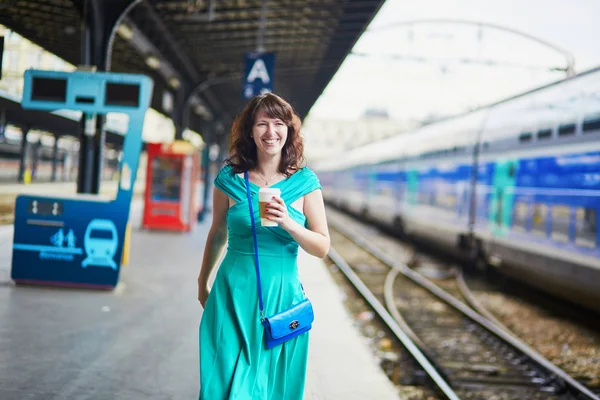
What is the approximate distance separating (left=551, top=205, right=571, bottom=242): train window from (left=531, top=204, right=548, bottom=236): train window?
0.28 m

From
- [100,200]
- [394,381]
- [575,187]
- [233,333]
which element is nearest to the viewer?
[233,333]

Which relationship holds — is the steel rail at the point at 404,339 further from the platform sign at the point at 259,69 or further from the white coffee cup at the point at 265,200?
the platform sign at the point at 259,69

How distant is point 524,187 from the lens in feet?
31.9

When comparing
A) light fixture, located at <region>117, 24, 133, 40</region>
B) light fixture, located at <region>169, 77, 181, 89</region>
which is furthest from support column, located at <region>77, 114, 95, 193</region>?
light fixture, located at <region>169, 77, 181, 89</region>

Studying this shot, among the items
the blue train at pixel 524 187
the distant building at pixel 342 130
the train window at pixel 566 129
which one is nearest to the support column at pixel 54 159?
the blue train at pixel 524 187

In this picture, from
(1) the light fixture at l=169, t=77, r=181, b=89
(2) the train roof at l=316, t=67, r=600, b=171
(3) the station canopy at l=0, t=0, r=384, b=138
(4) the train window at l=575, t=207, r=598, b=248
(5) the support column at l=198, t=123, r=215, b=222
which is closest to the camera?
(4) the train window at l=575, t=207, r=598, b=248

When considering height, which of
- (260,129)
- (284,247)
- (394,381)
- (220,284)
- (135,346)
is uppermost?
(260,129)

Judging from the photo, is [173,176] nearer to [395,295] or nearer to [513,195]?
[395,295]

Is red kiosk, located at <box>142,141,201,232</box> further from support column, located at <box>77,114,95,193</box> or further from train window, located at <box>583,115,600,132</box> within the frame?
train window, located at <box>583,115,600,132</box>

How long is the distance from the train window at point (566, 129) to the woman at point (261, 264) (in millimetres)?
6875

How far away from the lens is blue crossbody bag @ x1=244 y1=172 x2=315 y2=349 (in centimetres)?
244

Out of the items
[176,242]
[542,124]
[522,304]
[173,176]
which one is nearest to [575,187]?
[542,124]

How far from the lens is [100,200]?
276 inches

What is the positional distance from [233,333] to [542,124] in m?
8.12
